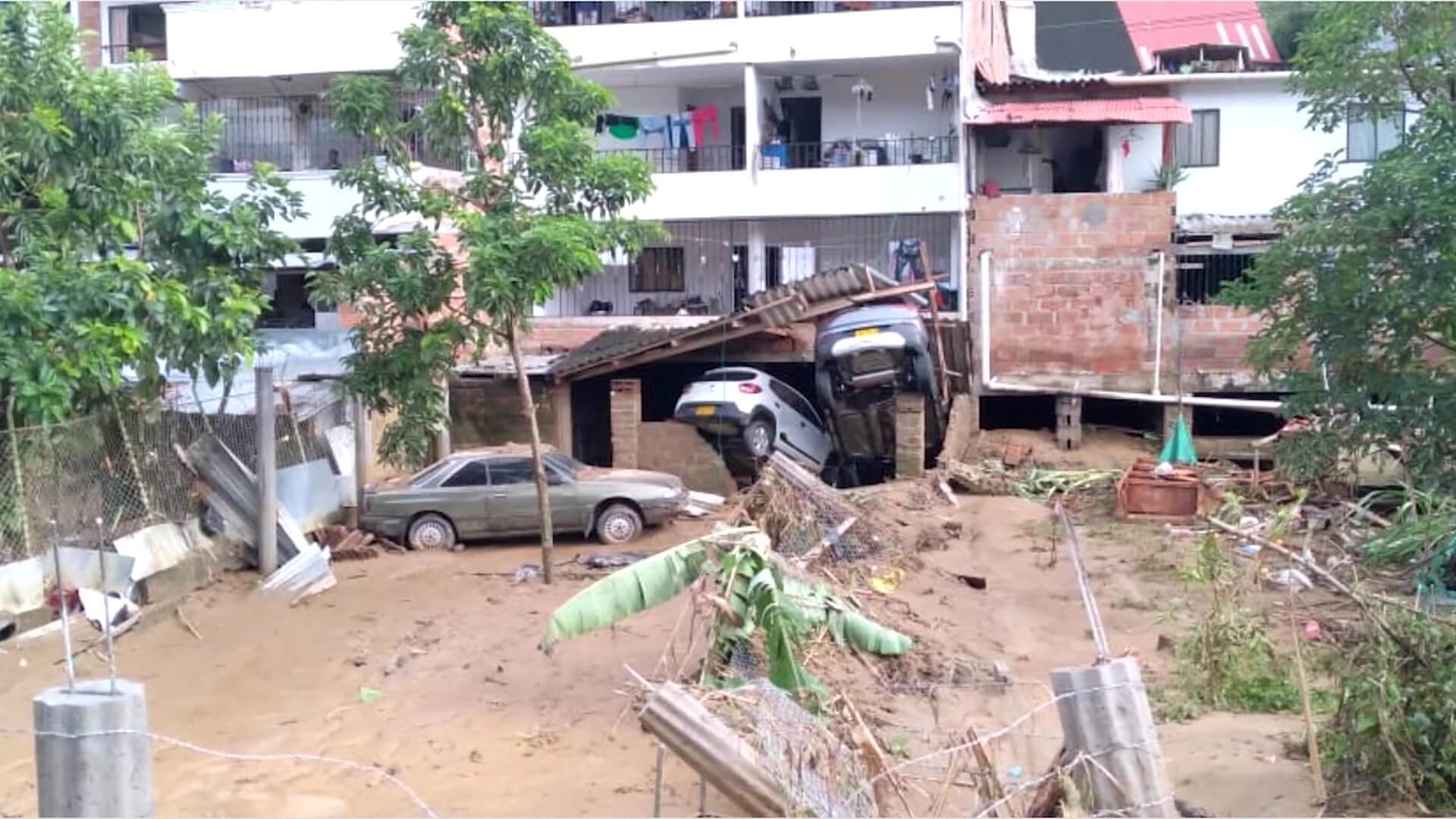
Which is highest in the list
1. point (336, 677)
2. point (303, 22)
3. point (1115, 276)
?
point (303, 22)

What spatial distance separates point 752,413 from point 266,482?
7.79m

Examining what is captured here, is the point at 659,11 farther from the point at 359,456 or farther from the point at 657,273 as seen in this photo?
the point at 359,456

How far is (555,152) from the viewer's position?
1414cm

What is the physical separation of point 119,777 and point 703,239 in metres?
23.9

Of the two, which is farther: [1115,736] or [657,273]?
[657,273]

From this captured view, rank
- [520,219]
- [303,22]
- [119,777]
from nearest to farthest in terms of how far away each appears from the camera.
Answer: [119,777] → [520,219] → [303,22]

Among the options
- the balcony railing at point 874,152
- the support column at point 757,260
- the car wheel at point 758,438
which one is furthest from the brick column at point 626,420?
the balcony railing at point 874,152

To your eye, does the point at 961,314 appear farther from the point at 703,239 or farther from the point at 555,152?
the point at 555,152

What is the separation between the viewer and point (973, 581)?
14430mm

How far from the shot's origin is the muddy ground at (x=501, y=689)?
8414 millimetres

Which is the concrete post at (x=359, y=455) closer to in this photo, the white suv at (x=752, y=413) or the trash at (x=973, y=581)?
the white suv at (x=752, y=413)

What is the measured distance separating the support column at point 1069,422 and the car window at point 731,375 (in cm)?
537

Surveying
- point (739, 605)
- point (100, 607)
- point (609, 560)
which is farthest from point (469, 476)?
point (739, 605)

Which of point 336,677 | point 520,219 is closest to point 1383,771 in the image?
point 336,677
